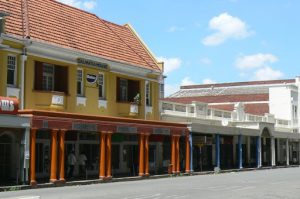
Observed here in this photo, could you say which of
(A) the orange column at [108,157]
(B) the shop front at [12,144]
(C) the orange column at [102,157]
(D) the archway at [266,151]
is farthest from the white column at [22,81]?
(D) the archway at [266,151]

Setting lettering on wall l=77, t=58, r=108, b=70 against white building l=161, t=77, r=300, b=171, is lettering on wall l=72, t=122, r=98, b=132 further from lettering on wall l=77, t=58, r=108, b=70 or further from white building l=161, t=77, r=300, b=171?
white building l=161, t=77, r=300, b=171

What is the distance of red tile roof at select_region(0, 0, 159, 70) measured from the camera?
30.7 meters

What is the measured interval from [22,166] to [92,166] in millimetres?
10137

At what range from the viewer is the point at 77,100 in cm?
3288

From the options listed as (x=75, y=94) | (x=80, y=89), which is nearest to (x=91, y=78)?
(x=80, y=89)

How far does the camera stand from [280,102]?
66.4 meters

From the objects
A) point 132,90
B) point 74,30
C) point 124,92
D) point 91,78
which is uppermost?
point 74,30

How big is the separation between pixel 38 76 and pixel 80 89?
3.73m

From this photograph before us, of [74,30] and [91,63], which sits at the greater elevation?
[74,30]

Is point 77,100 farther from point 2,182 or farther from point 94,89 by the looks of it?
point 2,182

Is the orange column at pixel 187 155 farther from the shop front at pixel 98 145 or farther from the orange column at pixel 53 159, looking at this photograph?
the orange column at pixel 53 159

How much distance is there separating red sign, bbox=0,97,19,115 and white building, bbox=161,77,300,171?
662 inches

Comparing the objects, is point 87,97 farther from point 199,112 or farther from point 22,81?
point 199,112

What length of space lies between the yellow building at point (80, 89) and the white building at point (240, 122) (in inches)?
127
